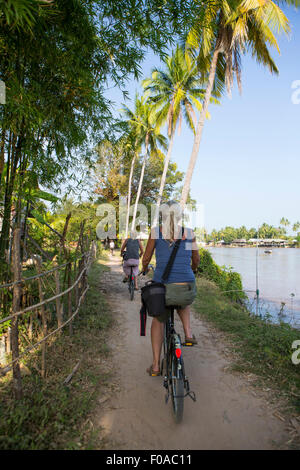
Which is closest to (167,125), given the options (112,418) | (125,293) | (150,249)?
(125,293)

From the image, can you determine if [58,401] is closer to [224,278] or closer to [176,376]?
[176,376]

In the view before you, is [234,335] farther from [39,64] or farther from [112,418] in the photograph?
[39,64]

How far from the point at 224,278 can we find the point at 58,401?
32.7 ft

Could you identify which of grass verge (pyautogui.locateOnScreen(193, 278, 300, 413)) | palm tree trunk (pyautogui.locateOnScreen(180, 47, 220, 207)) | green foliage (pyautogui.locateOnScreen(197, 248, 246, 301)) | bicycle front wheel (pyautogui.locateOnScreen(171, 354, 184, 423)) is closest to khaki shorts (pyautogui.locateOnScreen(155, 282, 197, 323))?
bicycle front wheel (pyautogui.locateOnScreen(171, 354, 184, 423))

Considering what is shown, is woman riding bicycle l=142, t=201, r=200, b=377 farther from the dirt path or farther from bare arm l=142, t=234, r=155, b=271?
the dirt path

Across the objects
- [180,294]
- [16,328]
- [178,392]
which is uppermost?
[180,294]

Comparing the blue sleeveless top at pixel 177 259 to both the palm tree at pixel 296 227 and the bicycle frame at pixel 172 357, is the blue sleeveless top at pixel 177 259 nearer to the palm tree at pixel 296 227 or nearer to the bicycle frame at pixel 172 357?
the bicycle frame at pixel 172 357

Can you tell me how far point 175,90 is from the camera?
621 inches

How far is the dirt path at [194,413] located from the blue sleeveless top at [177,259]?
123cm

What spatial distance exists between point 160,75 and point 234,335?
1621 cm

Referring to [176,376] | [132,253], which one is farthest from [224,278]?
[176,376]

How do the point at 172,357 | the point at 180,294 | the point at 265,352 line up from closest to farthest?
the point at 172,357 < the point at 180,294 < the point at 265,352

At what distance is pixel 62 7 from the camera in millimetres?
3055

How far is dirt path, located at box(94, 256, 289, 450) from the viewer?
218cm
